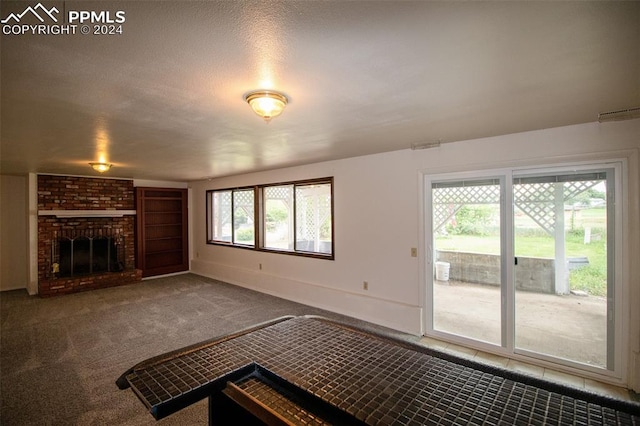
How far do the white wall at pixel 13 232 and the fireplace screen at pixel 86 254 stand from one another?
2.54 feet

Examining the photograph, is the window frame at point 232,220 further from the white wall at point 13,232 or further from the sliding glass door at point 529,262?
the sliding glass door at point 529,262

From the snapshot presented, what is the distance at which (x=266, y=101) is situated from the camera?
6.29 ft

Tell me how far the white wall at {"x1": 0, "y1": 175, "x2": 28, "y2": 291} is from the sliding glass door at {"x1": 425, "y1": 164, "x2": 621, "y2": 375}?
7.75 m

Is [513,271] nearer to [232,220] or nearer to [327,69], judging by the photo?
[327,69]

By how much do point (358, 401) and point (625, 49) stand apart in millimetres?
2007

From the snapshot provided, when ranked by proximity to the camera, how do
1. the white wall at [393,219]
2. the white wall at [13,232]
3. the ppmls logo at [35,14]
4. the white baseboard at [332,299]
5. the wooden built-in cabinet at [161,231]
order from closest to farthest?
the ppmls logo at [35,14] → the white wall at [393,219] → the white baseboard at [332,299] → the white wall at [13,232] → the wooden built-in cabinet at [161,231]

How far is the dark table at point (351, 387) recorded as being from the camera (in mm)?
884

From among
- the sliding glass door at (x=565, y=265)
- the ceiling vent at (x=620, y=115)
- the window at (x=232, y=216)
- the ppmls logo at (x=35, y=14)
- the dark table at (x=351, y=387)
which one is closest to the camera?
the dark table at (x=351, y=387)

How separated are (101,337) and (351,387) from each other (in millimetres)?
3979

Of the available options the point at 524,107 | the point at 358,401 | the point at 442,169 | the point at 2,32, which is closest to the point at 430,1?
the point at 358,401

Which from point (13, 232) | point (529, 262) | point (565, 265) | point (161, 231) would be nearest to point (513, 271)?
point (529, 262)

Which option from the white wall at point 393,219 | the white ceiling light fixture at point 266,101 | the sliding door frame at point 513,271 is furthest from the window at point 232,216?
the white ceiling light fixture at point 266,101

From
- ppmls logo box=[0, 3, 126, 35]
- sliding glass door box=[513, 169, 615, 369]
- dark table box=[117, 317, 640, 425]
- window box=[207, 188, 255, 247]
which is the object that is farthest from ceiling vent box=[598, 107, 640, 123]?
window box=[207, 188, 255, 247]

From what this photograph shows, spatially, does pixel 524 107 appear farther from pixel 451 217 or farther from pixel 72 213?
pixel 72 213
